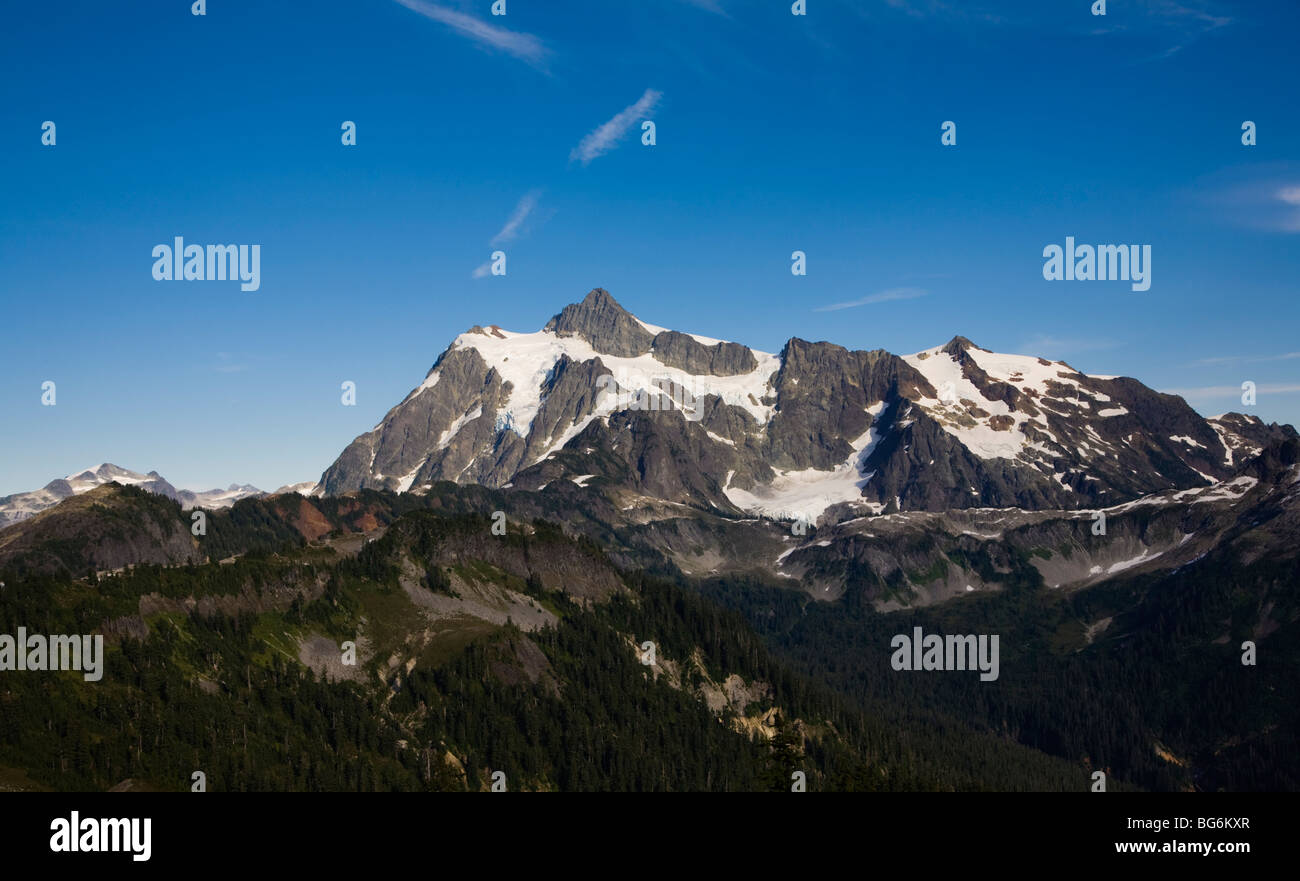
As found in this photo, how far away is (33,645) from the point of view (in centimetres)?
19788

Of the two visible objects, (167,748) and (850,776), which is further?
(167,748)
